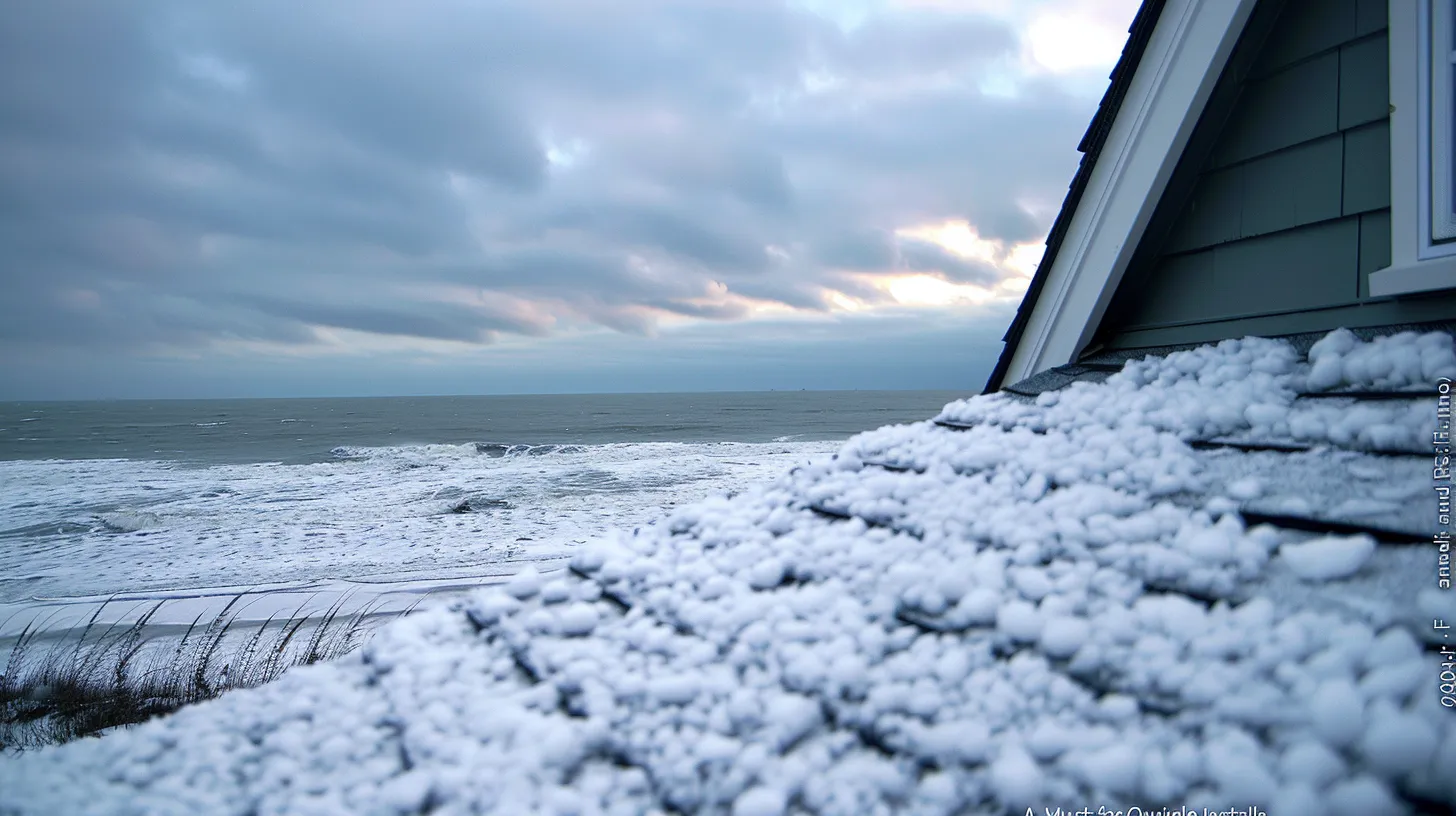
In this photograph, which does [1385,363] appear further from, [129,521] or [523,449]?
[523,449]

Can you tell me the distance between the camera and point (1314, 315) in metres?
2.13

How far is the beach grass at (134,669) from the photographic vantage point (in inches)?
225

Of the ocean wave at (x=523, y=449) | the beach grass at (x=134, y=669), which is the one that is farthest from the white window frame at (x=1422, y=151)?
the ocean wave at (x=523, y=449)

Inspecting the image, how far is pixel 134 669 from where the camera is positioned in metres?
6.79

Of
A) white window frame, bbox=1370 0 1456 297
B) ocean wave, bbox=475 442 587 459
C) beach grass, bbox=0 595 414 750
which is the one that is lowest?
beach grass, bbox=0 595 414 750

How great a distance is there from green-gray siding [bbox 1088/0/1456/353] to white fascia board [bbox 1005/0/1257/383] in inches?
2.8

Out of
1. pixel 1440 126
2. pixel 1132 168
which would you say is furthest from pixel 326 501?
pixel 1440 126

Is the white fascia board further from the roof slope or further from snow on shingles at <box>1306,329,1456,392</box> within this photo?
snow on shingles at <box>1306,329,1456,392</box>

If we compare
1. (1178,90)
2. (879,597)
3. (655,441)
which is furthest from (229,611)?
(655,441)

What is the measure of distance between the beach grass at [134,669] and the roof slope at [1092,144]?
662 cm

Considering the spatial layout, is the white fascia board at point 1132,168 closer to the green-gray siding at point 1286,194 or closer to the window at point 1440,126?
the green-gray siding at point 1286,194

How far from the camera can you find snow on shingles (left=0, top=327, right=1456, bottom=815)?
0.78 meters

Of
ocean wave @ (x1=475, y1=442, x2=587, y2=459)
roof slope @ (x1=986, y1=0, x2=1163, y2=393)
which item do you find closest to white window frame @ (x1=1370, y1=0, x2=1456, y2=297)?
roof slope @ (x1=986, y1=0, x2=1163, y2=393)

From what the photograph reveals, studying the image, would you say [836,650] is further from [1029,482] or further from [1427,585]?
[1427,585]
